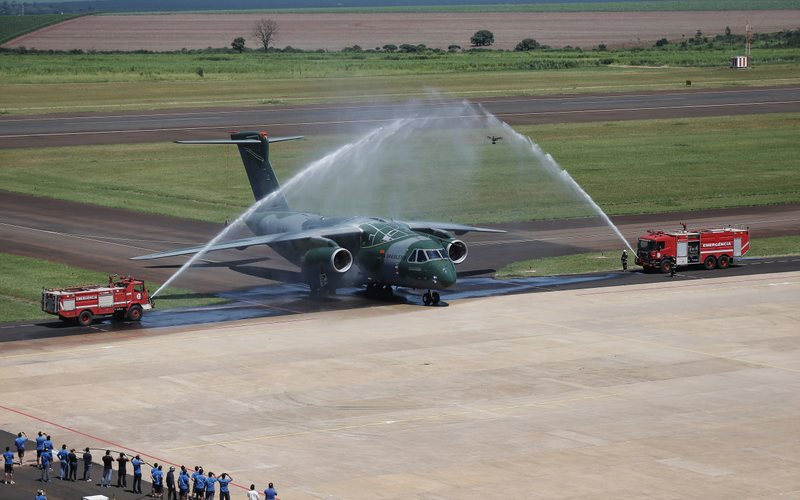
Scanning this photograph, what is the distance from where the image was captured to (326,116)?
144 m

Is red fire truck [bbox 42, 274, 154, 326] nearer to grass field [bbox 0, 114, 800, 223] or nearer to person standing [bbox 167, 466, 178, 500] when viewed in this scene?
person standing [bbox 167, 466, 178, 500]

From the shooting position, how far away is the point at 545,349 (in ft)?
186

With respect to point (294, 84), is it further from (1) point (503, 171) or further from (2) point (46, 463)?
(2) point (46, 463)

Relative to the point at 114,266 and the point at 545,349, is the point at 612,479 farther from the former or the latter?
the point at 114,266

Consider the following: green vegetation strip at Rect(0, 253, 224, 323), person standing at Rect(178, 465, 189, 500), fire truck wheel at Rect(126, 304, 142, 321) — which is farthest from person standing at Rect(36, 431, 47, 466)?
green vegetation strip at Rect(0, 253, 224, 323)

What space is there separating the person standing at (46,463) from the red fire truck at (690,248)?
42.0 m

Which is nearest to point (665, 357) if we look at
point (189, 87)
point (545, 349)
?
point (545, 349)

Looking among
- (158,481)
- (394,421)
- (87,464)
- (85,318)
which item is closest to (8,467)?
(87,464)

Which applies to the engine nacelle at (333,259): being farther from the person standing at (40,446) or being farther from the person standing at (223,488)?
the person standing at (223,488)

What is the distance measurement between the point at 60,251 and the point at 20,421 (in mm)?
34619

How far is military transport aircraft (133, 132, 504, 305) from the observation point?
64938mm

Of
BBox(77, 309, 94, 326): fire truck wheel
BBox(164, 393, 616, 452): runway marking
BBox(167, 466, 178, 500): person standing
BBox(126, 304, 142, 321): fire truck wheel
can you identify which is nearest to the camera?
BBox(167, 466, 178, 500): person standing

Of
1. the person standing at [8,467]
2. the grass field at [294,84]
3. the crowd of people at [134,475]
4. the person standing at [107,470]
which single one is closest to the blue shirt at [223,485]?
the crowd of people at [134,475]

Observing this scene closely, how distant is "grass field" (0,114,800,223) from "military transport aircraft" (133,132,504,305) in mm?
20648
